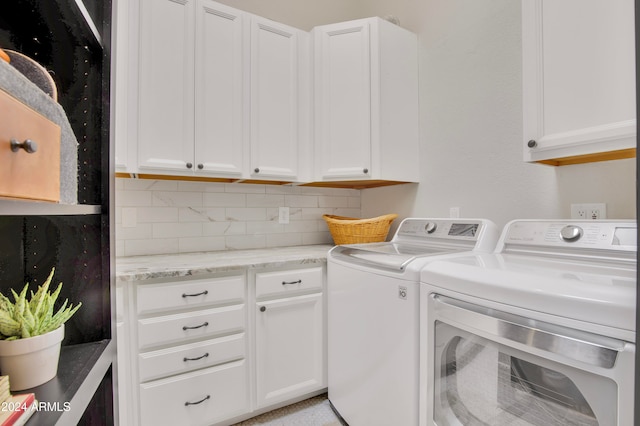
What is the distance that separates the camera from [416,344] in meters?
1.22

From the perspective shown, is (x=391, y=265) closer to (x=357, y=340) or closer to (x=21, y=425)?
(x=357, y=340)

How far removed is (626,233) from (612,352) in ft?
1.99

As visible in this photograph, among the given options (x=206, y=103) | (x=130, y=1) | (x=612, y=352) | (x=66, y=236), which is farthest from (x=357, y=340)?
(x=130, y=1)

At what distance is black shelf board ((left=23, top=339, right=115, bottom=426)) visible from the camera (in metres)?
0.58

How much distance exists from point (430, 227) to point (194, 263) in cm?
134

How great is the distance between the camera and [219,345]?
160 cm

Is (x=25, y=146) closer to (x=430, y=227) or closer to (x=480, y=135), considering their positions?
(x=430, y=227)

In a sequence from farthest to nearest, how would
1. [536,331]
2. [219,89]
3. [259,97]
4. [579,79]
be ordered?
[259,97] → [219,89] → [579,79] → [536,331]

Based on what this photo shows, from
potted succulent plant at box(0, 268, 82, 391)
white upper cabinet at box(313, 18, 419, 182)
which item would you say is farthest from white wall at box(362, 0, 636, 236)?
potted succulent plant at box(0, 268, 82, 391)

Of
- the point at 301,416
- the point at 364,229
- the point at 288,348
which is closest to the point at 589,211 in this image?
the point at 364,229

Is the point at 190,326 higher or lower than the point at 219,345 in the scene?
higher

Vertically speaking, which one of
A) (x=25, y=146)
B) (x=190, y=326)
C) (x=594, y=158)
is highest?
(x=594, y=158)

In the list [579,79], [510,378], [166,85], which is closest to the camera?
[510,378]

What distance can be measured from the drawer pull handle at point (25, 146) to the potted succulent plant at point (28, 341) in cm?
32
